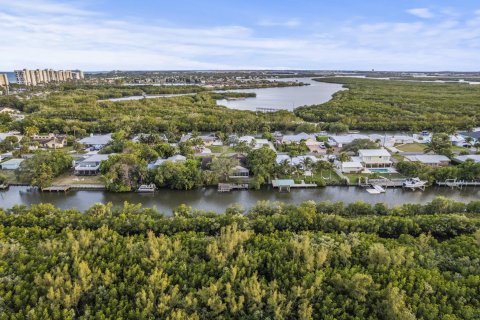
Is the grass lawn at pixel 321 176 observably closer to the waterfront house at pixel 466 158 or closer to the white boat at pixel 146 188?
the white boat at pixel 146 188

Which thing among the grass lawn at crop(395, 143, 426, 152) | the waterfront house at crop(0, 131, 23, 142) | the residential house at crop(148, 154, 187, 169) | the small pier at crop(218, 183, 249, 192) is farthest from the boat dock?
the grass lawn at crop(395, 143, 426, 152)

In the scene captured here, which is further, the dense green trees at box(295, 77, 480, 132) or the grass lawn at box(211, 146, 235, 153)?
the dense green trees at box(295, 77, 480, 132)

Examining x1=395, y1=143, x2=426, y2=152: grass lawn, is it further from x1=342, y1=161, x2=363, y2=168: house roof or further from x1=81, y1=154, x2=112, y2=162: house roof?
x1=81, y1=154, x2=112, y2=162: house roof

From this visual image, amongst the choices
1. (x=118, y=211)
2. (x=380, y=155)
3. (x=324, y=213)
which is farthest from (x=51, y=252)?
(x=380, y=155)

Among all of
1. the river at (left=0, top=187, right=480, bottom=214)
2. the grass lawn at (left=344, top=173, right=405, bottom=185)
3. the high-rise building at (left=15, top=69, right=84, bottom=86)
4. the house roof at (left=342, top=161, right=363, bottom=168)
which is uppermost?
the high-rise building at (left=15, top=69, right=84, bottom=86)

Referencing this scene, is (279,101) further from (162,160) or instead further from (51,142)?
(162,160)
